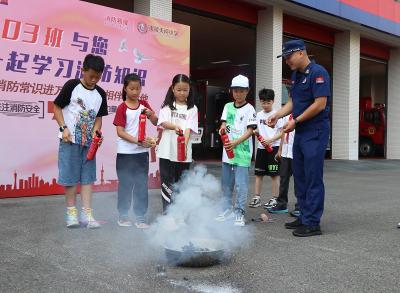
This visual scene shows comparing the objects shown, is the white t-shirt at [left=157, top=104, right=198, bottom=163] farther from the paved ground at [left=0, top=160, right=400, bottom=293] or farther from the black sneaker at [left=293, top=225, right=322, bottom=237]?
the black sneaker at [left=293, top=225, right=322, bottom=237]

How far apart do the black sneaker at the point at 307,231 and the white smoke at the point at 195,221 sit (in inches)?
18.9

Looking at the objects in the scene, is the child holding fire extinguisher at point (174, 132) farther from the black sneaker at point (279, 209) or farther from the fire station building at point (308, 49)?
the fire station building at point (308, 49)

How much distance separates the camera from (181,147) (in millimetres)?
4473

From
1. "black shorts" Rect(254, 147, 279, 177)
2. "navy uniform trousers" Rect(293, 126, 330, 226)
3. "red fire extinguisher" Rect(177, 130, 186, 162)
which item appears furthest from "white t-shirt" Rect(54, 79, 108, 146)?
"black shorts" Rect(254, 147, 279, 177)

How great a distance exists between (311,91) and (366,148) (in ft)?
57.1

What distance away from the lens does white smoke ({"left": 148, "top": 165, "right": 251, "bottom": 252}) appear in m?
3.88

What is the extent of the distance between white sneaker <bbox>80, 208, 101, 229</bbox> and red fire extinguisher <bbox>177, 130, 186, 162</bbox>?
43.2 inches

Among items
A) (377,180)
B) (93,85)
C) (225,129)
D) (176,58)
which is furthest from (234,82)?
(377,180)

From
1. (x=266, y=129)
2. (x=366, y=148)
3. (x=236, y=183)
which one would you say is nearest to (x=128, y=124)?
(x=236, y=183)

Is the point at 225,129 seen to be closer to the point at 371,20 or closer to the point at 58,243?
the point at 58,243

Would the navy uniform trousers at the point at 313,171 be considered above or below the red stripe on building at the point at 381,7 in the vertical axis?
below

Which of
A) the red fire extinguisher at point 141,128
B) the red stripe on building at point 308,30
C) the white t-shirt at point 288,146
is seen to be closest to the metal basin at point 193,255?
the red fire extinguisher at point 141,128

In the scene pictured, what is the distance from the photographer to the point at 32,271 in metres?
3.23

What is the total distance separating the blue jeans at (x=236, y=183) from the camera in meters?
4.86
